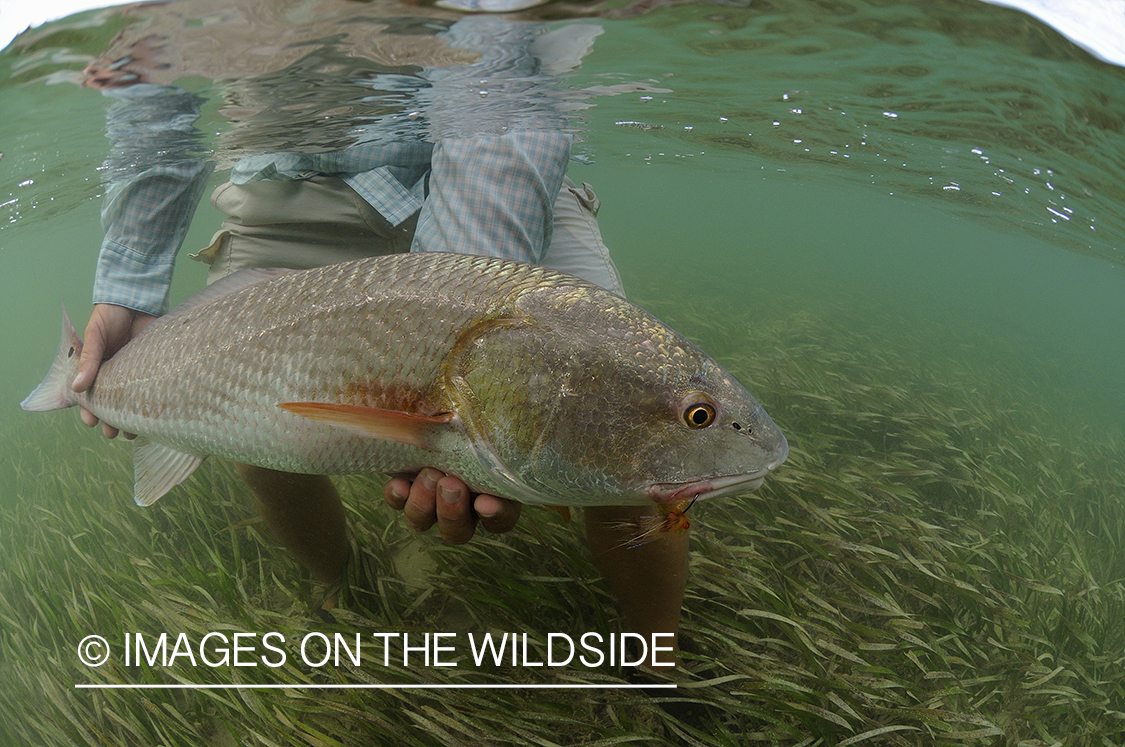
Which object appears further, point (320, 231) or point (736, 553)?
point (736, 553)

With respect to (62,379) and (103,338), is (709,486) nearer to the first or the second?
(62,379)

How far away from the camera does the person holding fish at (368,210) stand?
2098mm

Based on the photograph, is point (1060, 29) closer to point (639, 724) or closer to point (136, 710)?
point (639, 724)

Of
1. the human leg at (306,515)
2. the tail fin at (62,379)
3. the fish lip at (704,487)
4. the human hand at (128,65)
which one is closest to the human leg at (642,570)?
the fish lip at (704,487)

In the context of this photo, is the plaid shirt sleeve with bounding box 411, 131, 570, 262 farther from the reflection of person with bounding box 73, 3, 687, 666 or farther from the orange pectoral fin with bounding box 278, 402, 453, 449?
the orange pectoral fin with bounding box 278, 402, 453, 449

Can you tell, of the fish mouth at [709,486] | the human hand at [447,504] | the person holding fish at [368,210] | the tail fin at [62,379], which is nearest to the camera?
the fish mouth at [709,486]

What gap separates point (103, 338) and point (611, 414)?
2475mm

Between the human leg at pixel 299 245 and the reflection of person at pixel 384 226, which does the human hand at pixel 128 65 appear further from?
the human leg at pixel 299 245

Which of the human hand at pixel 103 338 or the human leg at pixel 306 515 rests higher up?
the human hand at pixel 103 338

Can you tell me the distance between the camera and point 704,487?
4.74 feet

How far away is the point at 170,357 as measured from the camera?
195 cm

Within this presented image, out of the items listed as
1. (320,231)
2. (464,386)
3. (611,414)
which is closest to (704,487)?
(611,414)

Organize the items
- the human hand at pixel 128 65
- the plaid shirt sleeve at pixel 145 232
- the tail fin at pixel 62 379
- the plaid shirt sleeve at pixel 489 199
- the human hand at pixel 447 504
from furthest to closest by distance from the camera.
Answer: the human hand at pixel 128 65, the plaid shirt sleeve at pixel 145 232, the tail fin at pixel 62 379, the plaid shirt sleeve at pixel 489 199, the human hand at pixel 447 504

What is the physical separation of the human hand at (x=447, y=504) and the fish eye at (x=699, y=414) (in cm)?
71
